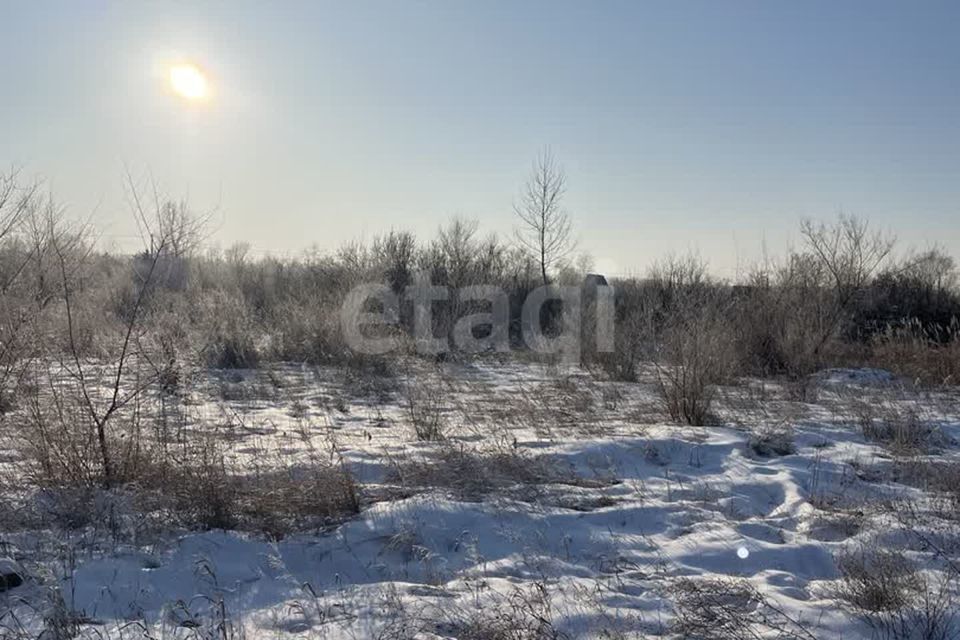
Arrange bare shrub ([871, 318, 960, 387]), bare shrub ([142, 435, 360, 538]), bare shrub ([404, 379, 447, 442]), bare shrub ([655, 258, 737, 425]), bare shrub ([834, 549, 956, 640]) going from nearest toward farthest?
bare shrub ([834, 549, 956, 640])
bare shrub ([142, 435, 360, 538])
bare shrub ([404, 379, 447, 442])
bare shrub ([655, 258, 737, 425])
bare shrub ([871, 318, 960, 387])

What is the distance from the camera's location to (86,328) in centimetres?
796

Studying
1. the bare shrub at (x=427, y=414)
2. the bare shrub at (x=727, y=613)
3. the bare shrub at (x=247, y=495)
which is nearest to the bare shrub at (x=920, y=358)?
the bare shrub at (x=427, y=414)

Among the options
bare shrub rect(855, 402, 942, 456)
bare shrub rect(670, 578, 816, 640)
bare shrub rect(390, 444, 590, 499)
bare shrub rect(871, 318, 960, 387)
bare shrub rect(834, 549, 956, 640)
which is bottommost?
bare shrub rect(670, 578, 816, 640)

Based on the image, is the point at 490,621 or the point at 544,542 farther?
the point at 544,542

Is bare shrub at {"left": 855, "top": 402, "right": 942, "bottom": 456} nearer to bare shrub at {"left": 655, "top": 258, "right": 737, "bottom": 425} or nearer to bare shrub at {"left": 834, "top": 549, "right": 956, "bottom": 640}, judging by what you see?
bare shrub at {"left": 655, "top": 258, "right": 737, "bottom": 425}

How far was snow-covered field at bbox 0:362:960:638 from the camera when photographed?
308cm

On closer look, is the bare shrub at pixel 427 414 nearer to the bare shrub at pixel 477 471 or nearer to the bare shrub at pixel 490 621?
the bare shrub at pixel 477 471

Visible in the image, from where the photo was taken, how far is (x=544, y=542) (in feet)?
13.3

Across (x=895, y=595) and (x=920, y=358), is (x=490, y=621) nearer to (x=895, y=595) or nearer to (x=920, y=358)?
(x=895, y=595)

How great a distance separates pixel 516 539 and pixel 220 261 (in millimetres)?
25786

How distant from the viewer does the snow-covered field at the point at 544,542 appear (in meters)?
3.08

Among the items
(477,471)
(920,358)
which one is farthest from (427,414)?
(920,358)

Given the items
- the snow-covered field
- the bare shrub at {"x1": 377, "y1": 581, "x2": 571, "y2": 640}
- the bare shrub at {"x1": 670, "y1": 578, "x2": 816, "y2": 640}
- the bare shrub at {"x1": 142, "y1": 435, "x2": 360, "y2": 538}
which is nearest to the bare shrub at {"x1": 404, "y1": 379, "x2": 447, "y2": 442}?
the snow-covered field

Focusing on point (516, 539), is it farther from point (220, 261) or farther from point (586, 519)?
point (220, 261)
